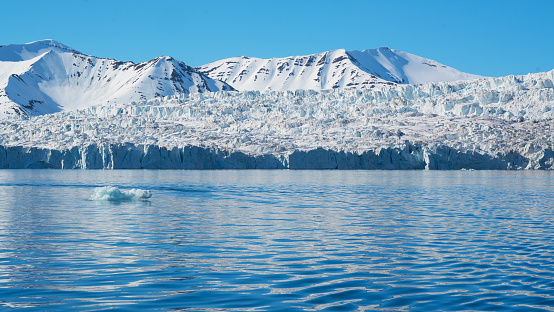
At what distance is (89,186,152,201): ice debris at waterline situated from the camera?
2953 cm

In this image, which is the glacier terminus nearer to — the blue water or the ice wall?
the ice wall

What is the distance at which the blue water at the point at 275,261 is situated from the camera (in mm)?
9266

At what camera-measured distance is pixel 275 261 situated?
12.7 metres

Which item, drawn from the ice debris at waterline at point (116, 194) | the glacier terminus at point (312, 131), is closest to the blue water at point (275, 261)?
the ice debris at waterline at point (116, 194)

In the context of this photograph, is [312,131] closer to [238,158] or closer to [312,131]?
[312,131]

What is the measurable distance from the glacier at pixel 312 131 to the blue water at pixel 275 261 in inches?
2999

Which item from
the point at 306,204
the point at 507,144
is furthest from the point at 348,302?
the point at 507,144

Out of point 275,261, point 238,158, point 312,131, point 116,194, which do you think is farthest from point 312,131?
point 275,261

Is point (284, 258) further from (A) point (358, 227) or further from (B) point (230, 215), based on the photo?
(B) point (230, 215)

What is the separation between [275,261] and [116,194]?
61.8 ft

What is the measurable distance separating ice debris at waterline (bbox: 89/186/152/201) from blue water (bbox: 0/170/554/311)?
207 inches

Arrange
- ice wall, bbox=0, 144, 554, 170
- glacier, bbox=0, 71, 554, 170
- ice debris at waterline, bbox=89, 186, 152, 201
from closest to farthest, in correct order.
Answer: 1. ice debris at waterline, bbox=89, 186, 152, 201
2. ice wall, bbox=0, 144, 554, 170
3. glacier, bbox=0, 71, 554, 170

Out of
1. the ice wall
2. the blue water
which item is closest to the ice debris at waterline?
the blue water

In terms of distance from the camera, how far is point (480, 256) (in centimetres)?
1361
